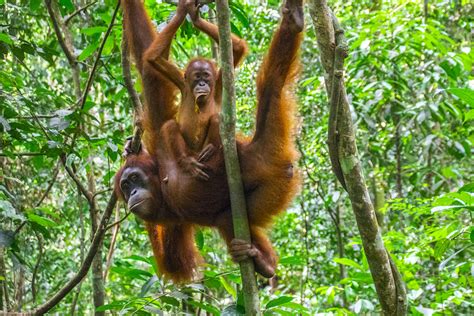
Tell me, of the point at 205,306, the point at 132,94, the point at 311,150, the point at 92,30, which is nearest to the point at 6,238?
the point at 205,306

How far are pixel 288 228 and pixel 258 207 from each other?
471 centimetres

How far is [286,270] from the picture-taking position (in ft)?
28.6

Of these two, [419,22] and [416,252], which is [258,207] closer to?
[416,252]

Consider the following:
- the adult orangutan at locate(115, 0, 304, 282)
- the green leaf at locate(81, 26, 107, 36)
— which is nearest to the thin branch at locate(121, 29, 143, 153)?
the adult orangutan at locate(115, 0, 304, 282)

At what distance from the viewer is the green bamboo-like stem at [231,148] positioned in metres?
2.59

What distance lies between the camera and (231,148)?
9.04 ft

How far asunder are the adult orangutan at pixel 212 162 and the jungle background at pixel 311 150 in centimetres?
27

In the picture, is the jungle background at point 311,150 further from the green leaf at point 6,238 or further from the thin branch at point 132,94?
the green leaf at point 6,238

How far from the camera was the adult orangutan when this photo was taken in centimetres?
313

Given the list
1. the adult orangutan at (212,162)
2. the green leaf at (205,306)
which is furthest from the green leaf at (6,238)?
the green leaf at (205,306)

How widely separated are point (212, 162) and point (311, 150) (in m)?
3.53

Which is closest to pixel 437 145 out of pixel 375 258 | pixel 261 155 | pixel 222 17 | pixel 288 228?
pixel 288 228

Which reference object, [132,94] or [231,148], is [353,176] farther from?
[132,94]

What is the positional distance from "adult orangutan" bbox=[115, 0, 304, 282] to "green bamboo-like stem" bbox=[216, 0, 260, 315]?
16 cm
